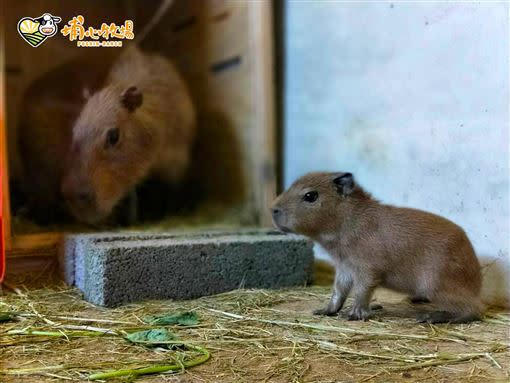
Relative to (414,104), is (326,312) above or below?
below

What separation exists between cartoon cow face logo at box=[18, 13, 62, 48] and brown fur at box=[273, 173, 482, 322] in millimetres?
1426

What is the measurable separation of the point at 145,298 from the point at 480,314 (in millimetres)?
1807

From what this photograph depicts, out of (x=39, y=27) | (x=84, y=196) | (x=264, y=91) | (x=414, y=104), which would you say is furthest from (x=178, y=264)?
(x=264, y=91)

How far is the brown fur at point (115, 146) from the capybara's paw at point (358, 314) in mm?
1855

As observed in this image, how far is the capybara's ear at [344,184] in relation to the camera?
10.8 ft

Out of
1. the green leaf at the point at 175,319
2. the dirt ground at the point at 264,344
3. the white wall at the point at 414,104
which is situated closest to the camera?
the dirt ground at the point at 264,344

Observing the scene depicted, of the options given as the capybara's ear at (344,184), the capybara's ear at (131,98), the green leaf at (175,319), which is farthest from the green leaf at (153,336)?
the capybara's ear at (131,98)

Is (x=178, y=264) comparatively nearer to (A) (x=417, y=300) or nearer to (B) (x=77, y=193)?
(B) (x=77, y=193)

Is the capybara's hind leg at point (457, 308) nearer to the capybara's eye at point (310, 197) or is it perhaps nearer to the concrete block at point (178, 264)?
the capybara's eye at point (310, 197)

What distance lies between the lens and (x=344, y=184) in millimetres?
3307

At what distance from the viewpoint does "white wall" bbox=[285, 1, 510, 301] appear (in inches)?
134

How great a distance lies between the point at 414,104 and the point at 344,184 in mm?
928

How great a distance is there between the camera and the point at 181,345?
8.64ft

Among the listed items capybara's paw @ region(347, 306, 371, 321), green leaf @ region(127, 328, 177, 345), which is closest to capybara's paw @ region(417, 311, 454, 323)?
capybara's paw @ region(347, 306, 371, 321)
